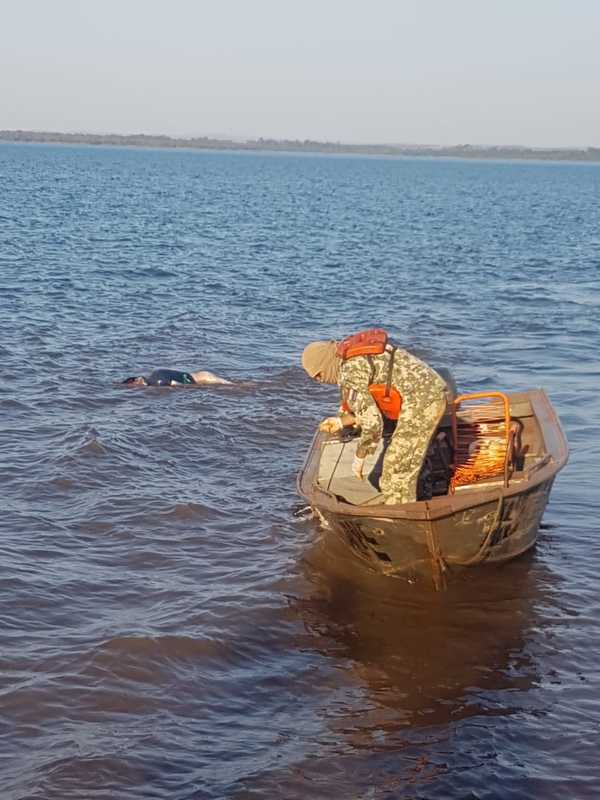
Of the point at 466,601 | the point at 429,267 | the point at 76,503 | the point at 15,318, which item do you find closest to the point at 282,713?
the point at 466,601

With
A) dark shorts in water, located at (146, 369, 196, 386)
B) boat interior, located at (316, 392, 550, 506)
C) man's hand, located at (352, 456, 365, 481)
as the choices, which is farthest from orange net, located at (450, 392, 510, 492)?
dark shorts in water, located at (146, 369, 196, 386)

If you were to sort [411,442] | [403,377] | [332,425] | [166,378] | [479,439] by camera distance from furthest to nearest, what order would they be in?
[166,378], [479,439], [332,425], [411,442], [403,377]

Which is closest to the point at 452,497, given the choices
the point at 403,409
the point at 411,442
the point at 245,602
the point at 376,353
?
the point at 411,442

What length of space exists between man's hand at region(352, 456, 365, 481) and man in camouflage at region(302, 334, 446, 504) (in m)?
0.34

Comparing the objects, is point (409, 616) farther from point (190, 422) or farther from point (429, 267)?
point (429, 267)

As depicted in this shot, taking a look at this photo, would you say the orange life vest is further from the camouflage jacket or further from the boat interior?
the boat interior

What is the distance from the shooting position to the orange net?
34.0 feet

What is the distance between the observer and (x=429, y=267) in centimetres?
3503

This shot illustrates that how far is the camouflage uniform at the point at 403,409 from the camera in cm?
886

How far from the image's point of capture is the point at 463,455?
11.0 meters

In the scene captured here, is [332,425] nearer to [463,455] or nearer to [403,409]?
[463,455]

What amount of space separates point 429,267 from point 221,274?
24.8 ft

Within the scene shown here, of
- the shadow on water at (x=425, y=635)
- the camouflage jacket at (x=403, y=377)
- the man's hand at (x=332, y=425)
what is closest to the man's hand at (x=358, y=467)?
the man's hand at (x=332, y=425)

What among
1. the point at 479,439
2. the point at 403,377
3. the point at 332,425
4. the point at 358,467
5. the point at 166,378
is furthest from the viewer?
the point at 166,378
